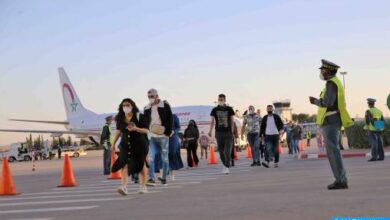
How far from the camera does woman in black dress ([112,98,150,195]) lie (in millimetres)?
9844

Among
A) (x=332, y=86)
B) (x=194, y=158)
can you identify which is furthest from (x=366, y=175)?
(x=194, y=158)

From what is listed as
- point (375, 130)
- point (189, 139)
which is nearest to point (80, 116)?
point (189, 139)

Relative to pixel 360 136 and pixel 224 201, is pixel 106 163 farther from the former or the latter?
pixel 360 136

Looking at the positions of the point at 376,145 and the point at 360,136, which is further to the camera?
the point at 360,136

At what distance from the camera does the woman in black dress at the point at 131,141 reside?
984 centimetres

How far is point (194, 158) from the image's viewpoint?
1944 centimetres

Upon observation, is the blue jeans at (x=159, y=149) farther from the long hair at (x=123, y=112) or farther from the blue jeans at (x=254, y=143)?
the blue jeans at (x=254, y=143)

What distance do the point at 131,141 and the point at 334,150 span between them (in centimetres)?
320

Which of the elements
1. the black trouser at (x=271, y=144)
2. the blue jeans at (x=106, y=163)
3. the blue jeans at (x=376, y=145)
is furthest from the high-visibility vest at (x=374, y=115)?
the blue jeans at (x=106, y=163)

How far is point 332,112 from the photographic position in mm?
8875

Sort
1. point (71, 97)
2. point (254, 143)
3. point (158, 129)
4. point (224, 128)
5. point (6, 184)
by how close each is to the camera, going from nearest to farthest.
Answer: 1. point (6, 184)
2. point (158, 129)
3. point (224, 128)
4. point (254, 143)
5. point (71, 97)

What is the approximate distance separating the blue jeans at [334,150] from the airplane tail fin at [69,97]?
52.1 m

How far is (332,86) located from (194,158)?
10.9m

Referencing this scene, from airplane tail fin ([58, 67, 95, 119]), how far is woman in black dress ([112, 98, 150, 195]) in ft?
165
